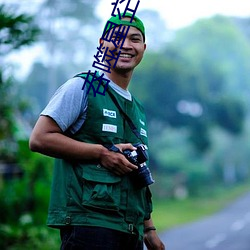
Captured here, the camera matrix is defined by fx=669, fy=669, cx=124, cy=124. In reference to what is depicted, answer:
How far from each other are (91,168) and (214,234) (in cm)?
1301

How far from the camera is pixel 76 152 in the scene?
212cm

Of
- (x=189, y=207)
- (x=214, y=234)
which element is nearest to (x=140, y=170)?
(x=214, y=234)

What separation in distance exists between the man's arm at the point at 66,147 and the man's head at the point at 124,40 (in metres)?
0.30

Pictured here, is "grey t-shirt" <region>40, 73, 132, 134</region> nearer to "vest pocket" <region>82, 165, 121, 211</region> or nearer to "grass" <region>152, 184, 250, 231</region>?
"vest pocket" <region>82, 165, 121, 211</region>

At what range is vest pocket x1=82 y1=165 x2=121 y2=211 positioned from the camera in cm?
211

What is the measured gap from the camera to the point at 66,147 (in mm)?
2117

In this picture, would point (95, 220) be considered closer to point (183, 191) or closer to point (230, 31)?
point (183, 191)

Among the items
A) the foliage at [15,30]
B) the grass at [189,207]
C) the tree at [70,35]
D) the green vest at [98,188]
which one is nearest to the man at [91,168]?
the green vest at [98,188]

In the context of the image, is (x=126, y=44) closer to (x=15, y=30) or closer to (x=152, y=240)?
(x=152, y=240)

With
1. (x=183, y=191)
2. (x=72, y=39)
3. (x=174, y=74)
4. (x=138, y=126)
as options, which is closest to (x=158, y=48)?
(x=174, y=74)

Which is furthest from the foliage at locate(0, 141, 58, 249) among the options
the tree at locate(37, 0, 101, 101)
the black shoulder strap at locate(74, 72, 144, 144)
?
the tree at locate(37, 0, 101, 101)

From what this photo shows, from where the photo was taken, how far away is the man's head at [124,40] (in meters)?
2.26

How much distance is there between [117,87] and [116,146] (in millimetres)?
229

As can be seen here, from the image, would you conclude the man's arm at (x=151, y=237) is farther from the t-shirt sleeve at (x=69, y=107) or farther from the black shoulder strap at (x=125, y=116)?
the t-shirt sleeve at (x=69, y=107)
